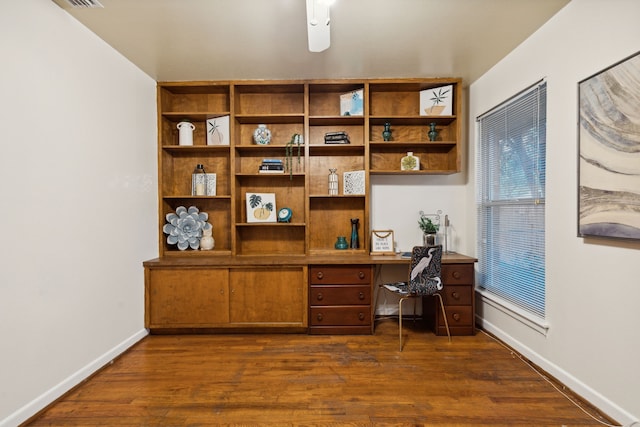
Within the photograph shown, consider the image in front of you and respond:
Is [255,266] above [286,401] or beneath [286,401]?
above

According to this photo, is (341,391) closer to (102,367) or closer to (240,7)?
(102,367)

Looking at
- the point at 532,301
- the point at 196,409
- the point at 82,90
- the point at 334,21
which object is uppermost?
the point at 334,21

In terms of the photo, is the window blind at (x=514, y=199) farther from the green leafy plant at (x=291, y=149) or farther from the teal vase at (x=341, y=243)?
the green leafy plant at (x=291, y=149)

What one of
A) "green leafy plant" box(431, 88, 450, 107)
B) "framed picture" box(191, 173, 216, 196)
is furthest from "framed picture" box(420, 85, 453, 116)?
"framed picture" box(191, 173, 216, 196)

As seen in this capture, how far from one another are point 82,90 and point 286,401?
259 cm

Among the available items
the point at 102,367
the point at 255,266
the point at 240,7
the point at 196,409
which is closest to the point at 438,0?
the point at 240,7

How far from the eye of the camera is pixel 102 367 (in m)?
2.30

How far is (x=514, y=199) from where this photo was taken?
8.49ft

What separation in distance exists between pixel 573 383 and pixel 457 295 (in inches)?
40.2

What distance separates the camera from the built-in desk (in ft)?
9.43

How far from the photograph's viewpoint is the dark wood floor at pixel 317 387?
1.75m

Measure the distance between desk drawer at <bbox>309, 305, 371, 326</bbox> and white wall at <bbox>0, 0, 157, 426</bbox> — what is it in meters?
1.68

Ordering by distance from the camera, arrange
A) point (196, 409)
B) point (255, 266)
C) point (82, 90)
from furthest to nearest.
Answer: point (255, 266), point (82, 90), point (196, 409)

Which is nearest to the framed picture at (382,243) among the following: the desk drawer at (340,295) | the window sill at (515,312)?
the desk drawer at (340,295)
